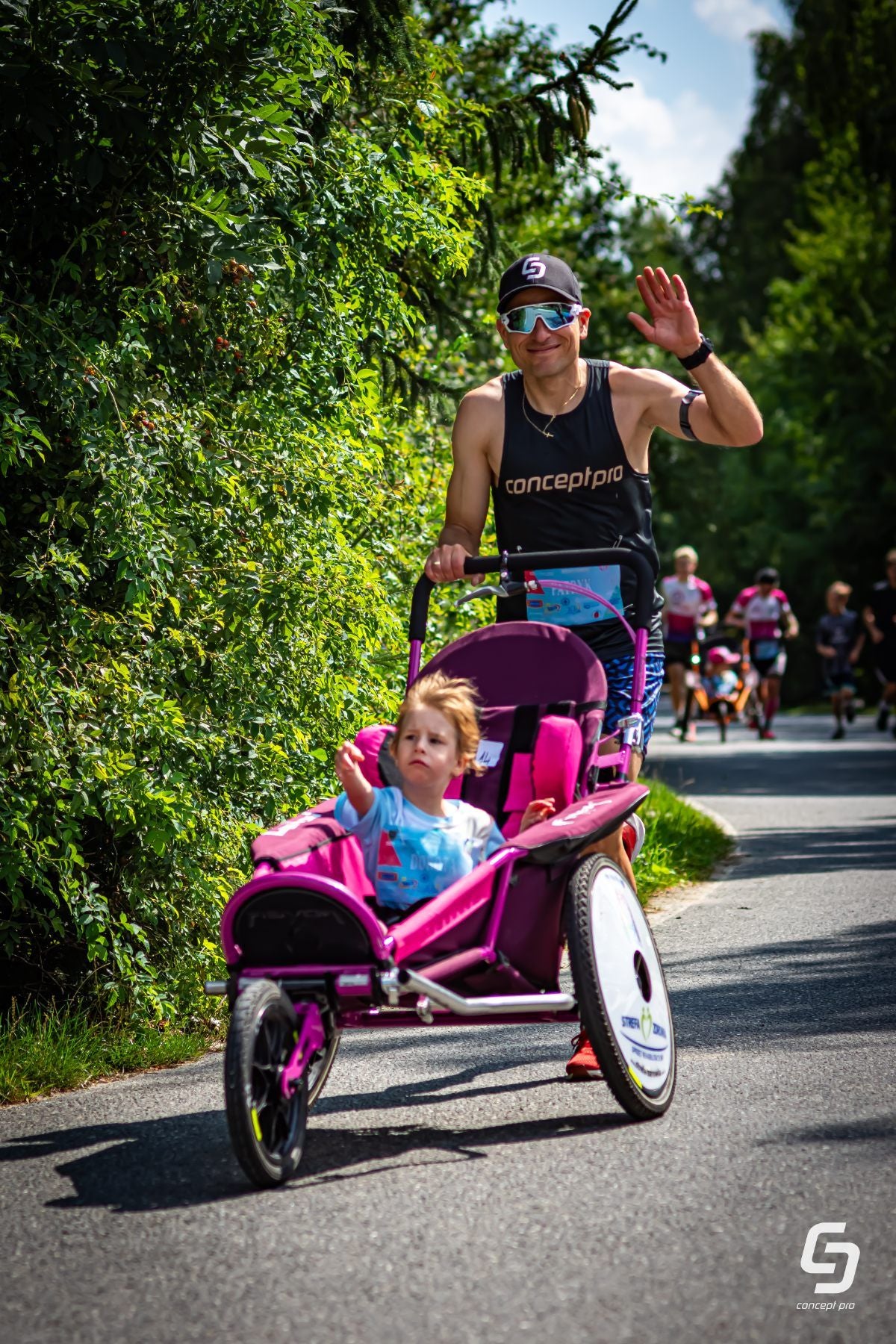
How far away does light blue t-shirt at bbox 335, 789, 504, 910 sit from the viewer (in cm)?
449

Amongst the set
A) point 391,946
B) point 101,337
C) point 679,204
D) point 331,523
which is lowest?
point 391,946

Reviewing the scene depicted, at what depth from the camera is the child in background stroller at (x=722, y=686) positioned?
2355cm

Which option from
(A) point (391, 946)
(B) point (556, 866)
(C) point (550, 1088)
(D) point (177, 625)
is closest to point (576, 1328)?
(A) point (391, 946)

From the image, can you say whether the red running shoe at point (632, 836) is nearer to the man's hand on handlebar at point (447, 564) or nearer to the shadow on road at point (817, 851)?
the man's hand on handlebar at point (447, 564)

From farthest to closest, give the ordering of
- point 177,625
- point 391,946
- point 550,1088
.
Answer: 1. point 177,625
2. point 550,1088
3. point 391,946

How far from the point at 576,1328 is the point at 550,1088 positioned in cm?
190

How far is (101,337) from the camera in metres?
5.55

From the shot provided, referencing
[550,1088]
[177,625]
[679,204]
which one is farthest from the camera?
[679,204]

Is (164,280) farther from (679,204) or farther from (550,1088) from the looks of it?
(679,204)

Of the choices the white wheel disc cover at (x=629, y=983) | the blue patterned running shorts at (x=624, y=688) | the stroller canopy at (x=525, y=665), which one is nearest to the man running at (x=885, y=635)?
the blue patterned running shorts at (x=624, y=688)

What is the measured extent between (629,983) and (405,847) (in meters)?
0.70

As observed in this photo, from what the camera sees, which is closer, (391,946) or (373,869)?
(391,946)

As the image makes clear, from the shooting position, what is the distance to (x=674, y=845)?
1002cm

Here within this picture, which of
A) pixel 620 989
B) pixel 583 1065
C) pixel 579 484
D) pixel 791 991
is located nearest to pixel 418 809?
pixel 620 989
